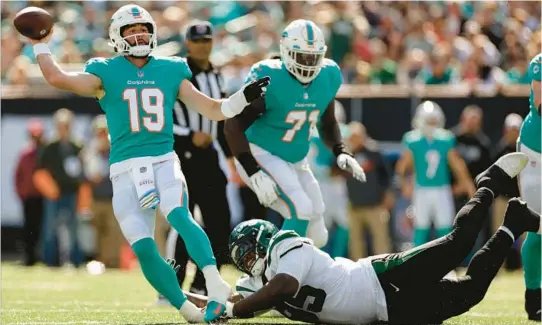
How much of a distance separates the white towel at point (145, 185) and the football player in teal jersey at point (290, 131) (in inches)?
37.7

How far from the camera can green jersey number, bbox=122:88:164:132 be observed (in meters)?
6.27

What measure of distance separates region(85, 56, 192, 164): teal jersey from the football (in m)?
0.32

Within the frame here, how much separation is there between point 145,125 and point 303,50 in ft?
4.33

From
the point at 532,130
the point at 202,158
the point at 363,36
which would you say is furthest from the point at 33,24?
the point at 363,36

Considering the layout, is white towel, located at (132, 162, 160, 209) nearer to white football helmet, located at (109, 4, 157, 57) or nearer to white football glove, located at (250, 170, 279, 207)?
white football helmet, located at (109, 4, 157, 57)

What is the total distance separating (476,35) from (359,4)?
2.14 metres

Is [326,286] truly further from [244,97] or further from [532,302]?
[532,302]

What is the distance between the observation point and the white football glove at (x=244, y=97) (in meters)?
6.30

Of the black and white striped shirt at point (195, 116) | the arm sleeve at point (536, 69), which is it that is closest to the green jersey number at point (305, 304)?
the arm sleeve at point (536, 69)

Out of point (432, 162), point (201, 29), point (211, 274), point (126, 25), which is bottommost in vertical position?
point (432, 162)

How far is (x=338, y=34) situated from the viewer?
14.4 meters

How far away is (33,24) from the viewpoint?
20.6 ft

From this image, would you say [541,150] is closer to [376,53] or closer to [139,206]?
[139,206]

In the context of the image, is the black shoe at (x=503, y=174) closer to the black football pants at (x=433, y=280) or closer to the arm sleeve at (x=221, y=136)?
the black football pants at (x=433, y=280)
